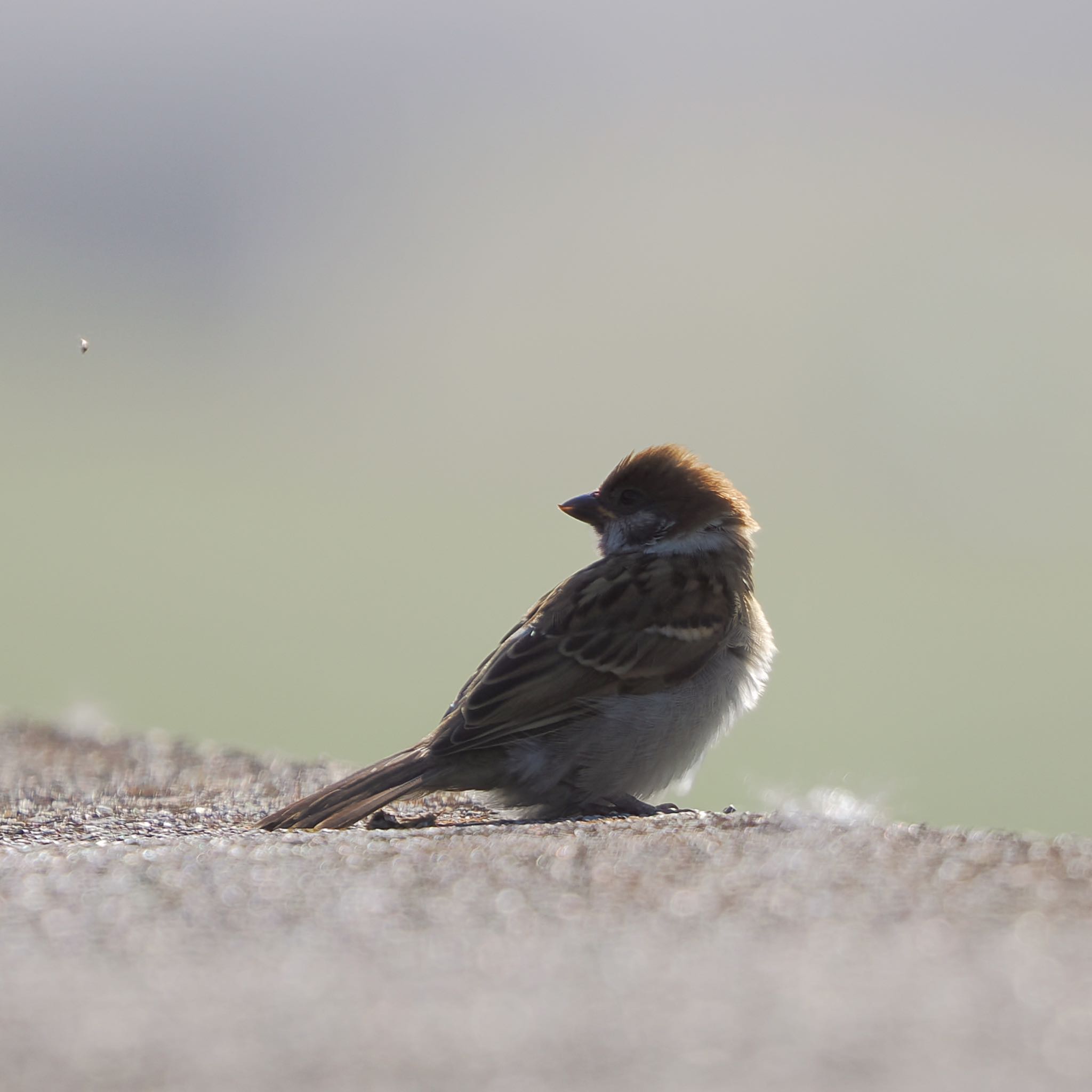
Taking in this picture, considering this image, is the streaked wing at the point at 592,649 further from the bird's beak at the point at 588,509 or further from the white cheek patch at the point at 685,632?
the bird's beak at the point at 588,509

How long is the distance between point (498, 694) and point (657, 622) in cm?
67

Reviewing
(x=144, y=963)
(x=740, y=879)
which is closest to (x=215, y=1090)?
(x=144, y=963)

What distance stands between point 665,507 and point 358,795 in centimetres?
208

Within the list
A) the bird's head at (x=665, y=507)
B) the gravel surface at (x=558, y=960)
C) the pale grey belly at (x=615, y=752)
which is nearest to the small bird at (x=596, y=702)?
the pale grey belly at (x=615, y=752)

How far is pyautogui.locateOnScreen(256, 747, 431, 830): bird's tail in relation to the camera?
5078mm

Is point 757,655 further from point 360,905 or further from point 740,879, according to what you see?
point 360,905

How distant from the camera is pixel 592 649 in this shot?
5734mm

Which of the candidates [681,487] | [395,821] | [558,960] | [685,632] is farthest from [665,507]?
[558,960]

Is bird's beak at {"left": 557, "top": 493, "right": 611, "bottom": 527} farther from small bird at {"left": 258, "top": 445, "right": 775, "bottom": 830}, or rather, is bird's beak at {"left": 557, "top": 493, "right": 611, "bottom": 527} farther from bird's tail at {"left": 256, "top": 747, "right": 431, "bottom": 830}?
bird's tail at {"left": 256, "top": 747, "right": 431, "bottom": 830}

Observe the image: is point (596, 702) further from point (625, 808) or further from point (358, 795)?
point (358, 795)

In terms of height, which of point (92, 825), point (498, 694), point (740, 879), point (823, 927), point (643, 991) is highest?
point (498, 694)

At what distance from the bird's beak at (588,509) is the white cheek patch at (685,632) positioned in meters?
1.03

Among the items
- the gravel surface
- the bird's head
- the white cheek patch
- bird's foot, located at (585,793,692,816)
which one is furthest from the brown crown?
the gravel surface

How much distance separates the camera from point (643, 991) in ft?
8.59
